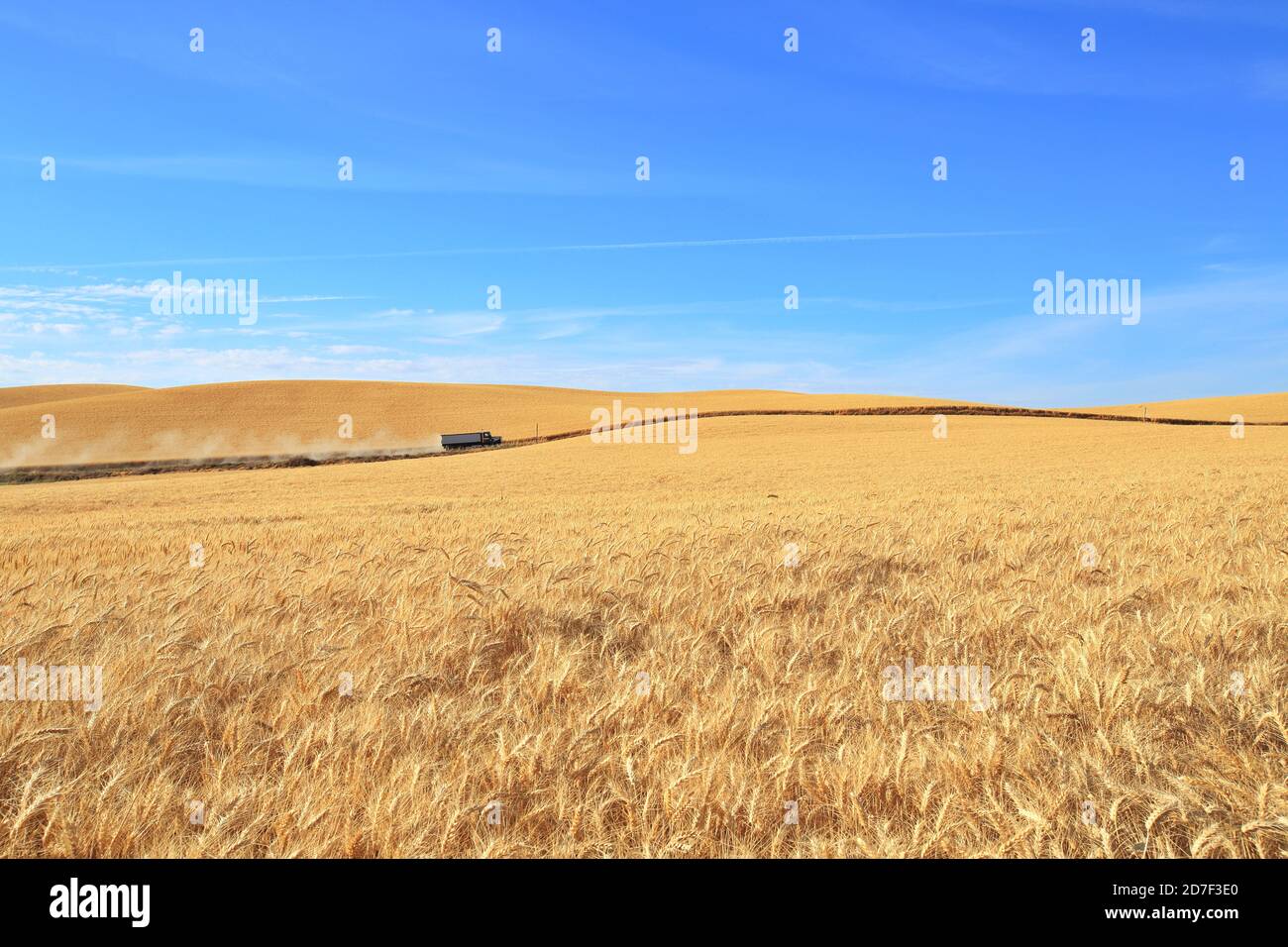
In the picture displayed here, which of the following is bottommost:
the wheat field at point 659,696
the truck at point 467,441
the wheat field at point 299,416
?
the wheat field at point 659,696

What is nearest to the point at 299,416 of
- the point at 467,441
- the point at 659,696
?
the point at 467,441

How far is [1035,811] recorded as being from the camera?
249cm

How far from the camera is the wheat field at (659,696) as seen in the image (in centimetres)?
260

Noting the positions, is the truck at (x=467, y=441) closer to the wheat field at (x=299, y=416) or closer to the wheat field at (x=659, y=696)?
the wheat field at (x=299, y=416)

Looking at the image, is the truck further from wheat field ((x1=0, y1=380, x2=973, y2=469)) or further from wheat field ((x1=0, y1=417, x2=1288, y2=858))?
wheat field ((x1=0, y1=417, x2=1288, y2=858))

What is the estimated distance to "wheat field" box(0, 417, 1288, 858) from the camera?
2602mm

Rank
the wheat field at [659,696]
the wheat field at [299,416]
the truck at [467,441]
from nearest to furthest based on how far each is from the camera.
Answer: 1. the wheat field at [659,696]
2. the truck at [467,441]
3. the wheat field at [299,416]

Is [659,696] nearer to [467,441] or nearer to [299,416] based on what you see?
[467,441]

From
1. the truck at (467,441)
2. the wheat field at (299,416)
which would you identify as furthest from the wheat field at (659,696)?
the wheat field at (299,416)

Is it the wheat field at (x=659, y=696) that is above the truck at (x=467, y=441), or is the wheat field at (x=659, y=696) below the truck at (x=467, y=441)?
below

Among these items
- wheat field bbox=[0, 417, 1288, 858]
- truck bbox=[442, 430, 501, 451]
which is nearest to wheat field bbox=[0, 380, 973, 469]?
truck bbox=[442, 430, 501, 451]

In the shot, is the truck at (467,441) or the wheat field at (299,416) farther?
the wheat field at (299,416)

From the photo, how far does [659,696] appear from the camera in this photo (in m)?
3.71
